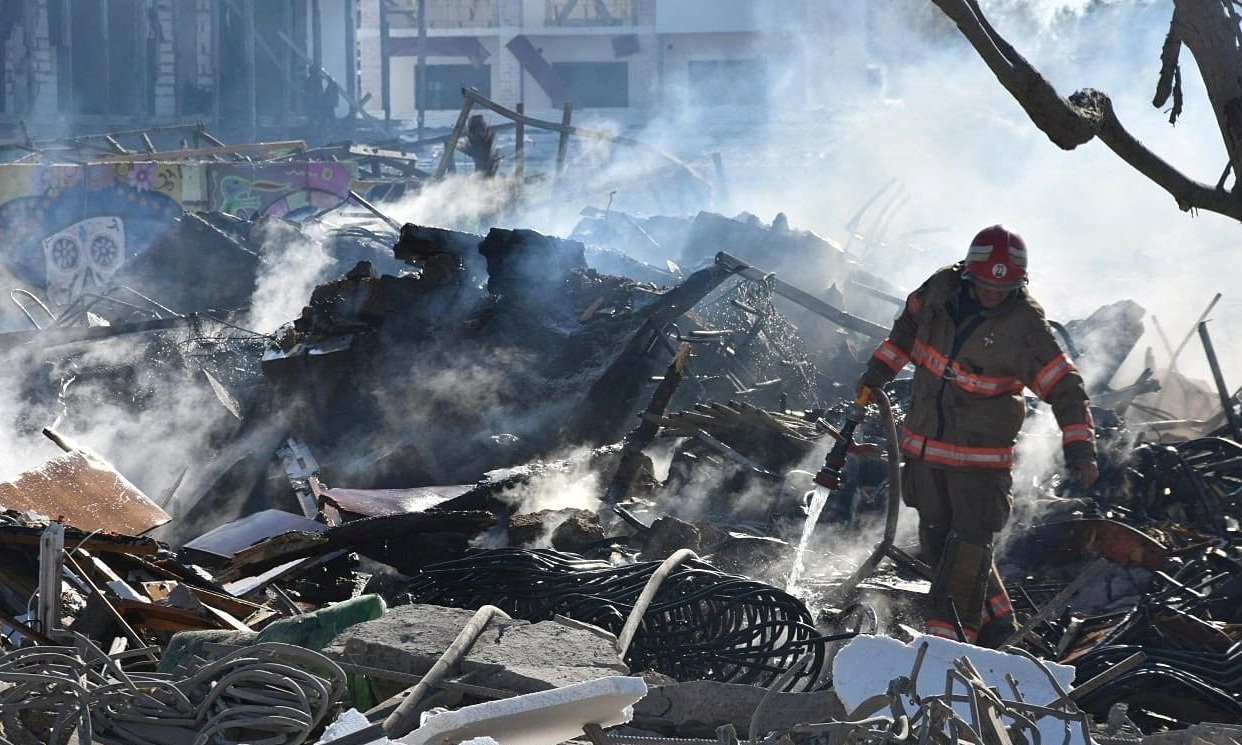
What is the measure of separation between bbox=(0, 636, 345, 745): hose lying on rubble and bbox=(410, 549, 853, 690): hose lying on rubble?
163 cm

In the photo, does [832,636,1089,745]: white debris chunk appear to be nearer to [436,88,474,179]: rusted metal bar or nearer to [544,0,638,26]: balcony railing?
[436,88,474,179]: rusted metal bar

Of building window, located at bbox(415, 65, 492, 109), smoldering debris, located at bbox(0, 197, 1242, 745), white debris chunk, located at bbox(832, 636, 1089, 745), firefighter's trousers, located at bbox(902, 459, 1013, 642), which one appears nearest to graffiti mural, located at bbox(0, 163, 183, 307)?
smoldering debris, located at bbox(0, 197, 1242, 745)

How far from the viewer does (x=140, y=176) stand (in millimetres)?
20516

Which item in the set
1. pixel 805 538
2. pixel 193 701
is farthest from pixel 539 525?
pixel 193 701

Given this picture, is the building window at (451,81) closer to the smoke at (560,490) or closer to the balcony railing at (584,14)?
the balcony railing at (584,14)

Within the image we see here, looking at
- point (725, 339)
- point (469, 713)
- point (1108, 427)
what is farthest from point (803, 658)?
point (725, 339)

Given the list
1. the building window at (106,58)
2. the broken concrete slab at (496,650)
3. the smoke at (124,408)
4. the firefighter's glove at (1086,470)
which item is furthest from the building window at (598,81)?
the broken concrete slab at (496,650)

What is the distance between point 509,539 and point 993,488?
8.45 ft

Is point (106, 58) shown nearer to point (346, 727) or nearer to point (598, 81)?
point (598, 81)

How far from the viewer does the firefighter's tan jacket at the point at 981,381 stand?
219 inches

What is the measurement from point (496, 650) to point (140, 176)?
18688mm

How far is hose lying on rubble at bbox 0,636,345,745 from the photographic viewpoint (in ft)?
10.7

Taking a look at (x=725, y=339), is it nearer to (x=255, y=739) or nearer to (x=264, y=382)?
(x=264, y=382)

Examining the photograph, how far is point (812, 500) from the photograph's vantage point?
742 centimetres
